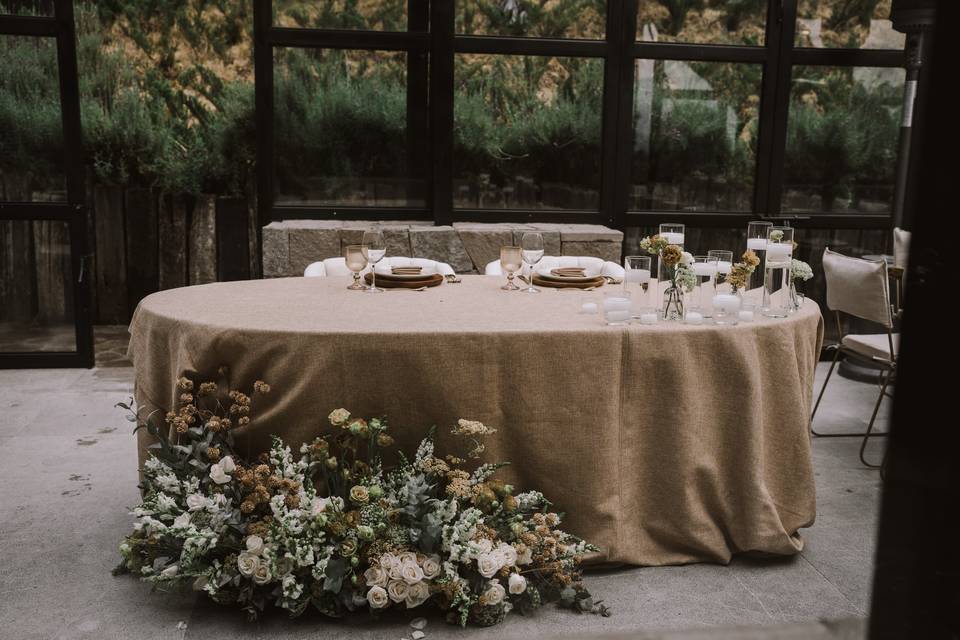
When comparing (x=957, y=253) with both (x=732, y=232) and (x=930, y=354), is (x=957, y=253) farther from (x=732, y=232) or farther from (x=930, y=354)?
(x=732, y=232)

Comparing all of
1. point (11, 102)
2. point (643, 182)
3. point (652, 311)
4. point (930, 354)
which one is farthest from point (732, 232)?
point (930, 354)

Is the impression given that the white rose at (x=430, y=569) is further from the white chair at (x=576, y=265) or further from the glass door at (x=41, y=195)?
the glass door at (x=41, y=195)

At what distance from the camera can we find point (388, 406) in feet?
8.50

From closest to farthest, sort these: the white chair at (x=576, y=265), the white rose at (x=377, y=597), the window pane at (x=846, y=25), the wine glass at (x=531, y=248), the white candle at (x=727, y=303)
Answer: the white rose at (x=377, y=597)
the white candle at (x=727, y=303)
the wine glass at (x=531, y=248)
the white chair at (x=576, y=265)
the window pane at (x=846, y=25)

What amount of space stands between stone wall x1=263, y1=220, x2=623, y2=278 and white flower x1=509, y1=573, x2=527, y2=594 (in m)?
2.86

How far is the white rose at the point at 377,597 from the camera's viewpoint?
7.67 feet

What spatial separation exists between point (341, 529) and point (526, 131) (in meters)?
3.48

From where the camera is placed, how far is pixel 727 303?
2.78 m

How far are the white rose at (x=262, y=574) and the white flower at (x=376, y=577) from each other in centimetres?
26

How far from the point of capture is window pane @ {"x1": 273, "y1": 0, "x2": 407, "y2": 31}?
500 cm

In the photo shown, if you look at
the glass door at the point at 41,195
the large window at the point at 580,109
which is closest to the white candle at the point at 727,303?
the large window at the point at 580,109

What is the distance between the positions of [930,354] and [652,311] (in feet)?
7.84

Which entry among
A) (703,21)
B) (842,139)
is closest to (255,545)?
(703,21)

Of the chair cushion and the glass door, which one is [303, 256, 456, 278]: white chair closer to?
the chair cushion
